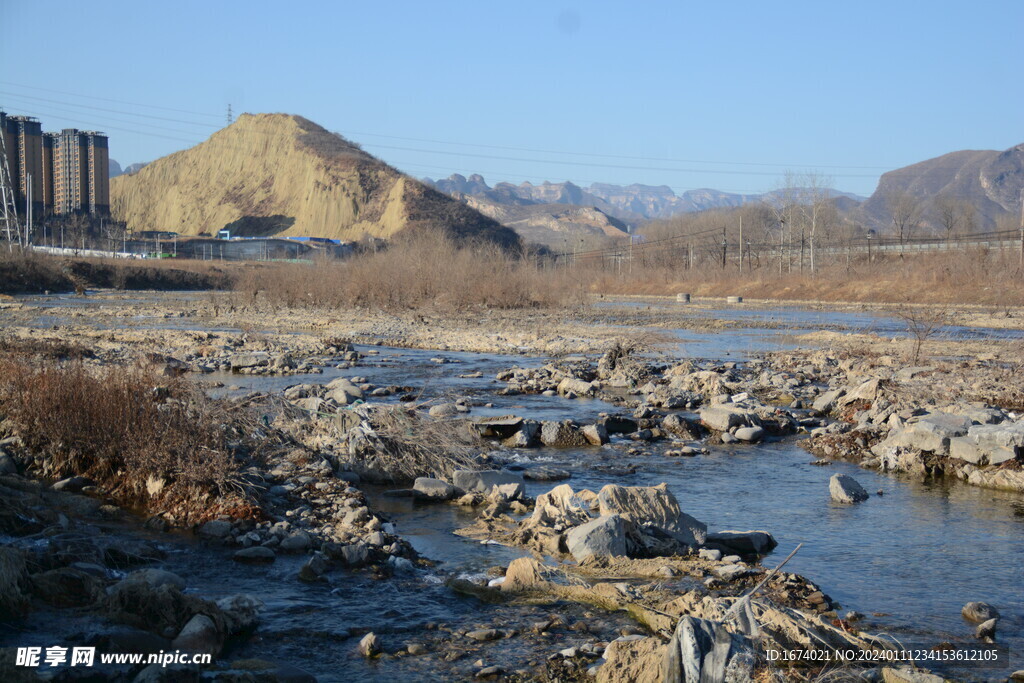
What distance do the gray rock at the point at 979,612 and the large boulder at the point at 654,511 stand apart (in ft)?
7.00

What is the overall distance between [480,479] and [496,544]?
1.64 m

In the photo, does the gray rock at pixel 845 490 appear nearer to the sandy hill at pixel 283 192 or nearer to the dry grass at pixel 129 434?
the dry grass at pixel 129 434

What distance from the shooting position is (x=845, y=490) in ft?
31.2

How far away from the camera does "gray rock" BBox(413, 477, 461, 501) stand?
9.24 m

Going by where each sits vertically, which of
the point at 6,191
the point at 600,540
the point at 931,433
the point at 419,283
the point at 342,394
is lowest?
the point at 600,540

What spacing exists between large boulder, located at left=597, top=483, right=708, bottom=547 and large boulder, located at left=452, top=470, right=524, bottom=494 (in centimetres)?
153

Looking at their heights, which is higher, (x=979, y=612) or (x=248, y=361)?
(x=248, y=361)

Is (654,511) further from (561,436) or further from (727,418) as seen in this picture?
(727,418)

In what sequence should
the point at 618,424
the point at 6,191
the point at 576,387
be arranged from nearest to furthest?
the point at 618,424 → the point at 576,387 → the point at 6,191

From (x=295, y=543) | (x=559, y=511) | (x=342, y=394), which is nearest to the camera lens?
(x=295, y=543)

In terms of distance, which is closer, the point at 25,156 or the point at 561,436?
the point at 561,436

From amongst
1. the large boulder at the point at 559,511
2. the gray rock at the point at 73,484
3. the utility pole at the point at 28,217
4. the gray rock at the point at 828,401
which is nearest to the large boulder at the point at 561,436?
the large boulder at the point at 559,511

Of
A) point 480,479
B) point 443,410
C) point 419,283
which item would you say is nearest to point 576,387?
point 443,410

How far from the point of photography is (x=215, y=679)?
4898mm
